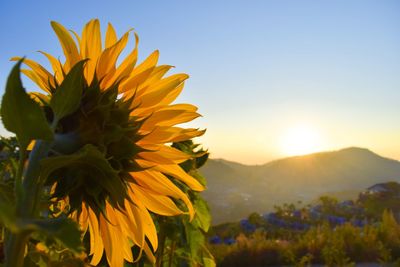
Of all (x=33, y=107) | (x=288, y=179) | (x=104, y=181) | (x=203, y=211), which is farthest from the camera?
(x=288, y=179)

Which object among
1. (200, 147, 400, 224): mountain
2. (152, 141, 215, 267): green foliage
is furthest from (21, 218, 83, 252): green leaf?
(200, 147, 400, 224): mountain

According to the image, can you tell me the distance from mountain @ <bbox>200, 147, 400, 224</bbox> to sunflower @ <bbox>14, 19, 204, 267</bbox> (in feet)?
121

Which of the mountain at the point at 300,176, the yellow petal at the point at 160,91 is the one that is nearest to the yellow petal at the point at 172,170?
the yellow petal at the point at 160,91

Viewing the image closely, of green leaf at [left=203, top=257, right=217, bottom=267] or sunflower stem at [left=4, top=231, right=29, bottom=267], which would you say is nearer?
sunflower stem at [left=4, top=231, right=29, bottom=267]

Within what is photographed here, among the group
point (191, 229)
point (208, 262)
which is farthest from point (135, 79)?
point (208, 262)

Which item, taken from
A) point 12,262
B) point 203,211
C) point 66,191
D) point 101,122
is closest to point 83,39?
point 101,122

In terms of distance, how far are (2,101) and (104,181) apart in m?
0.28

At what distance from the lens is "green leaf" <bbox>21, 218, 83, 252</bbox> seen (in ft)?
1.62

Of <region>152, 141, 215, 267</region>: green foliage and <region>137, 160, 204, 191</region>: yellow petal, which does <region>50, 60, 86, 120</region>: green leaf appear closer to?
<region>137, 160, 204, 191</region>: yellow petal

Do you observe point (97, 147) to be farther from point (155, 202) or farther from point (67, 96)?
point (155, 202)

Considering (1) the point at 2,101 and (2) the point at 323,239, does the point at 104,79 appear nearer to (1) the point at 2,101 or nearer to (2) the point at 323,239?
(1) the point at 2,101

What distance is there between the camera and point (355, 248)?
8094 mm

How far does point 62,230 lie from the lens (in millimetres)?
517

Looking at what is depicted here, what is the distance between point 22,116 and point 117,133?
27 centimetres
